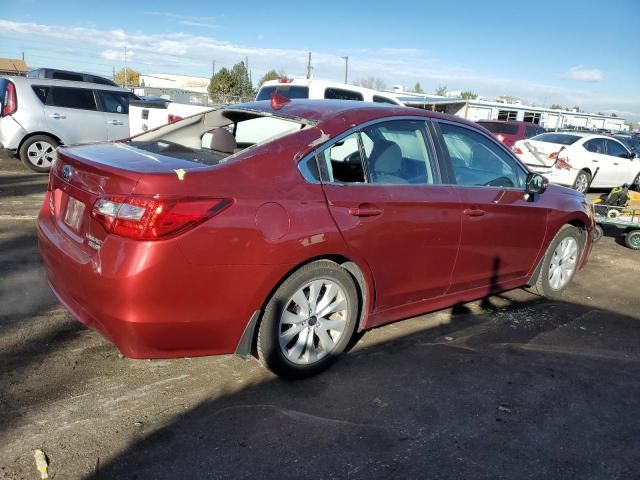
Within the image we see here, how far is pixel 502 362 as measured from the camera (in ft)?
12.6

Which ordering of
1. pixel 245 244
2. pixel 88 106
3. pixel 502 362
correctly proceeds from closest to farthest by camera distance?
pixel 245 244, pixel 502 362, pixel 88 106

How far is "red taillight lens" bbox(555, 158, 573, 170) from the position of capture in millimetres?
12719

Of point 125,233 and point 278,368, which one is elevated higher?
point 125,233

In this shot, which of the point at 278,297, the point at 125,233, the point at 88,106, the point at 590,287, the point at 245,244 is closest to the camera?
the point at 125,233

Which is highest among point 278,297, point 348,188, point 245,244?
point 348,188

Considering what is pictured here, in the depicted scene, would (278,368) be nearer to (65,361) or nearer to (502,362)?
(65,361)

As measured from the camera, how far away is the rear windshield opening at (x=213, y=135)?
3414 millimetres

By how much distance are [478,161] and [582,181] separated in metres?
10.4

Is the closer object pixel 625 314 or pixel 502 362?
pixel 502 362

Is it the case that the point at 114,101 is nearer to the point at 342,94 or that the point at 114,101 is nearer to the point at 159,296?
the point at 342,94

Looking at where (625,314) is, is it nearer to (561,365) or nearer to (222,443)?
(561,365)

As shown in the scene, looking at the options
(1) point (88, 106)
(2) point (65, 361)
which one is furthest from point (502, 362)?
(1) point (88, 106)

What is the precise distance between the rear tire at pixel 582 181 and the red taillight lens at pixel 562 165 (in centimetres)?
38

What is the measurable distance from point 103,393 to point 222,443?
2.81 ft
